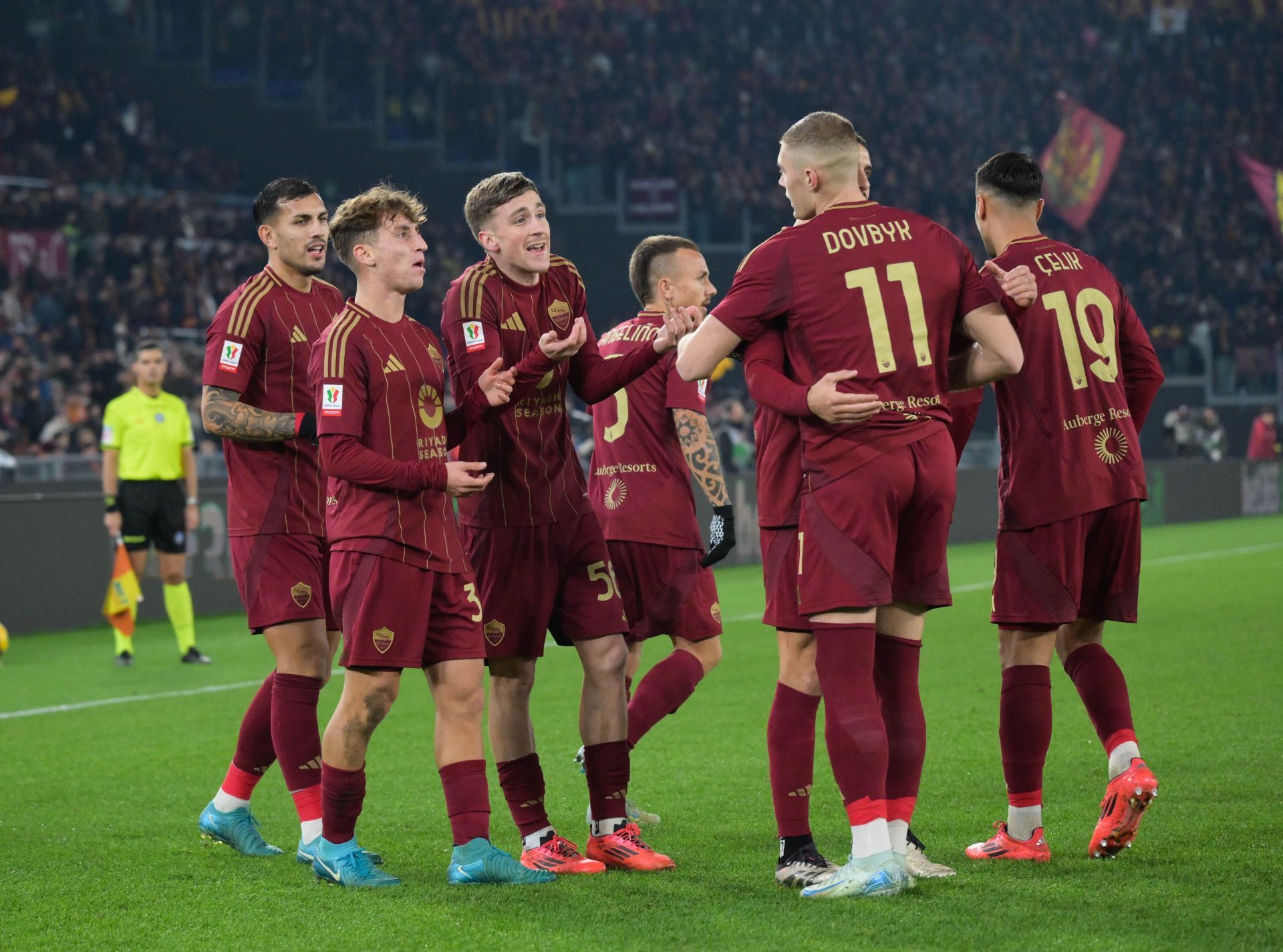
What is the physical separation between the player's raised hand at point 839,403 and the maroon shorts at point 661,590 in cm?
191

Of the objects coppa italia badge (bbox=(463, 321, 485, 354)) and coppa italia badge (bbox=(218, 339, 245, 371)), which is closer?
coppa italia badge (bbox=(463, 321, 485, 354))

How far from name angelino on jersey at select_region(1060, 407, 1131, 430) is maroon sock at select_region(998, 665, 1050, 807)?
0.78m

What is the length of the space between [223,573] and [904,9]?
1128 inches

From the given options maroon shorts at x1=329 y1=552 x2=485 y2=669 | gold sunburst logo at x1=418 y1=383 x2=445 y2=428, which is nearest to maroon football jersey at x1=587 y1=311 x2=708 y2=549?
gold sunburst logo at x1=418 y1=383 x2=445 y2=428

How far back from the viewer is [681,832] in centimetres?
528

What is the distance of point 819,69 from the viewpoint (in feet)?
114

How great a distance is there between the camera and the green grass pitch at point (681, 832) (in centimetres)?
394

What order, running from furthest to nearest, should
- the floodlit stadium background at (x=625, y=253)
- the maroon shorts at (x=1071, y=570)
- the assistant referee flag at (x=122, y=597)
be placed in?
the assistant referee flag at (x=122, y=597) < the floodlit stadium background at (x=625, y=253) < the maroon shorts at (x=1071, y=570)

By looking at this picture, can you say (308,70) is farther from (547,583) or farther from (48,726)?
(547,583)

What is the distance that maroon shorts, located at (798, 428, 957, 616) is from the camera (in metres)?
4.14

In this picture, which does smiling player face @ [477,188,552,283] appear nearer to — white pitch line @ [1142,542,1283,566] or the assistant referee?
the assistant referee

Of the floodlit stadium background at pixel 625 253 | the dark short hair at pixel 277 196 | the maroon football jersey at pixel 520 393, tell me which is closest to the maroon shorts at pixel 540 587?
the maroon football jersey at pixel 520 393

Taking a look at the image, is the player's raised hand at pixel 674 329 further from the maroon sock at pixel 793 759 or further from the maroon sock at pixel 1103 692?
the maroon sock at pixel 1103 692

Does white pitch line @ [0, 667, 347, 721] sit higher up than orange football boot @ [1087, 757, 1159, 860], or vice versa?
orange football boot @ [1087, 757, 1159, 860]
